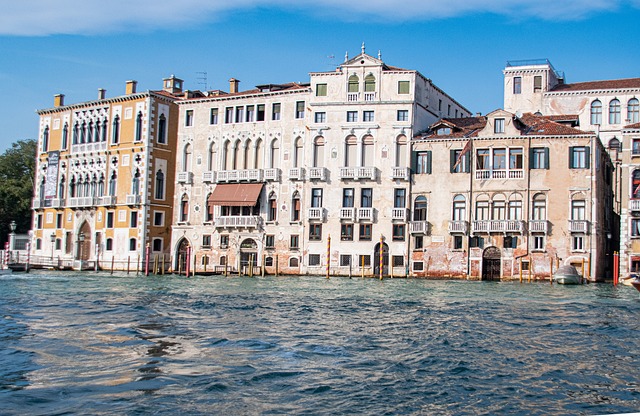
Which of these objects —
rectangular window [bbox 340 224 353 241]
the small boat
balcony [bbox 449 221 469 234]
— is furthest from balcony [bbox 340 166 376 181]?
the small boat

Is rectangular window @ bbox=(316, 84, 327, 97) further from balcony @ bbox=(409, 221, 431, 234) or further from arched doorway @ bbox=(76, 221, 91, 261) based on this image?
arched doorway @ bbox=(76, 221, 91, 261)

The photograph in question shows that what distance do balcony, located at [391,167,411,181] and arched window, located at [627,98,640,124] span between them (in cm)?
1242

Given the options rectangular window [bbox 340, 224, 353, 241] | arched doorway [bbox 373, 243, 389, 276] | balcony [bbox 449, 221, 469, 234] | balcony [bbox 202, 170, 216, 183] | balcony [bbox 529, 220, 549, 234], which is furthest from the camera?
balcony [bbox 202, 170, 216, 183]

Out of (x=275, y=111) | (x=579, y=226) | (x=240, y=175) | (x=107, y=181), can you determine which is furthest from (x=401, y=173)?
(x=107, y=181)

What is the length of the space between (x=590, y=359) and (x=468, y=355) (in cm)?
172

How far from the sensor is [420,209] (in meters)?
35.8

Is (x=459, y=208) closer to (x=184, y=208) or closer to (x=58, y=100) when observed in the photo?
(x=184, y=208)

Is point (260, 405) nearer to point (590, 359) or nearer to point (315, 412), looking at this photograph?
point (315, 412)

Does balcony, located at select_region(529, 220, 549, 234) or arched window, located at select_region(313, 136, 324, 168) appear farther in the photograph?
arched window, located at select_region(313, 136, 324, 168)

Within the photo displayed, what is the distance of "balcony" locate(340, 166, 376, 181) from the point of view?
120 feet

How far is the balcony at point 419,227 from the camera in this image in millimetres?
35188

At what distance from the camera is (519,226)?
33.3 meters

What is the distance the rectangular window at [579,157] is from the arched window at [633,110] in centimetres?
783

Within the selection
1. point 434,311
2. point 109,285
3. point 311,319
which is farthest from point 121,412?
point 109,285
